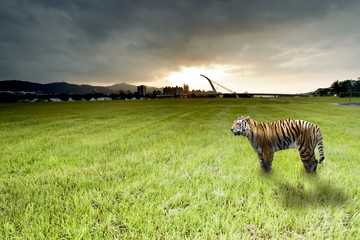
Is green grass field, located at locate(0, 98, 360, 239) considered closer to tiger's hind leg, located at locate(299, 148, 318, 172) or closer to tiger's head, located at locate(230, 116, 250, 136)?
tiger's hind leg, located at locate(299, 148, 318, 172)

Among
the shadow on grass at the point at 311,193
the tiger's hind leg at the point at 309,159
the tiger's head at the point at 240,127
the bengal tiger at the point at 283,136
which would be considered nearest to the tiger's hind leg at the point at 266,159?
the bengal tiger at the point at 283,136

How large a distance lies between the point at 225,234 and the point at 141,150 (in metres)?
4.38

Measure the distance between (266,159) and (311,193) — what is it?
0.91m

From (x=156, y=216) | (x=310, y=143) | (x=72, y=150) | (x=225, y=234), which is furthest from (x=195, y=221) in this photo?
(x=72, y=150)

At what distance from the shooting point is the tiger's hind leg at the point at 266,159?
329 centimetres

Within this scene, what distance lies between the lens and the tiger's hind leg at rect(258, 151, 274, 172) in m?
3.29

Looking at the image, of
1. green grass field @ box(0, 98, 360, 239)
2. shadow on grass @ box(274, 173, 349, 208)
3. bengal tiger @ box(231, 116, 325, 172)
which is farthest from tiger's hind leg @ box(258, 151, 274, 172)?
shadow on grass @ box(274, 173, 349, 208)

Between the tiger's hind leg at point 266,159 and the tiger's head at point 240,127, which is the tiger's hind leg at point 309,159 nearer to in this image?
the tiger's hind leg at point 266,159

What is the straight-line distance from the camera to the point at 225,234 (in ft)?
6.93

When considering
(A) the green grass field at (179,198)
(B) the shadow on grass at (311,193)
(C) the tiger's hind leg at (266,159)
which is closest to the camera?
(A) the green grass field at (179,198)

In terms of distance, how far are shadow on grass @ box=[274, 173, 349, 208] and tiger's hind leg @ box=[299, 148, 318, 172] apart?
18 centimetres

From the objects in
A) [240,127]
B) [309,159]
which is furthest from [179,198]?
[309,159]

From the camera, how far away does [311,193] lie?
295 centimetres

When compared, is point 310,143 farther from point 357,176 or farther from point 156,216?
point 156,216
